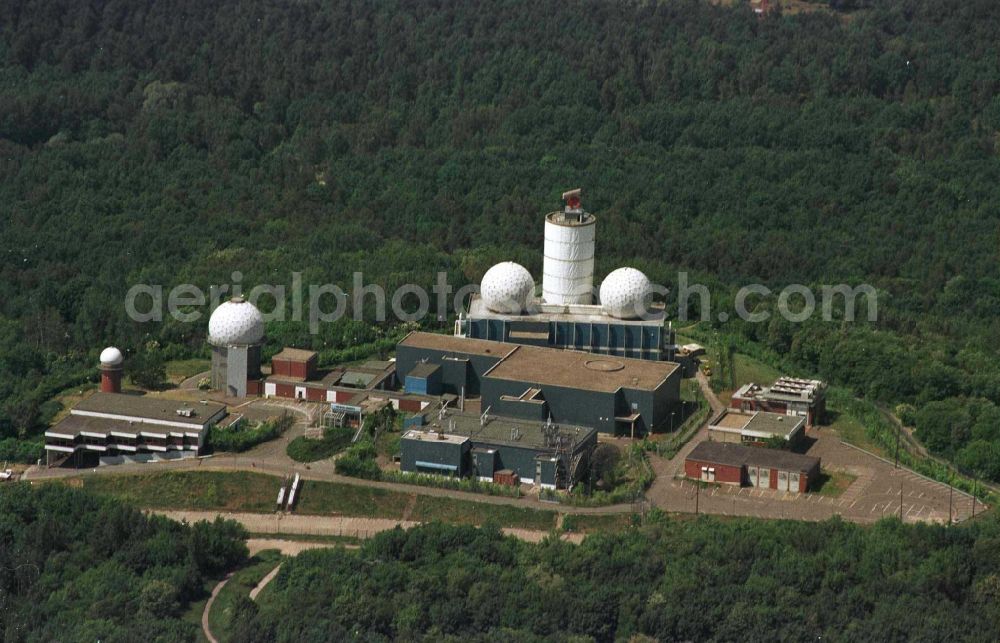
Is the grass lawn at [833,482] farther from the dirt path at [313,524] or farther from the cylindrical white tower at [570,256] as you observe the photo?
the cylindrical white tower at [570,256]

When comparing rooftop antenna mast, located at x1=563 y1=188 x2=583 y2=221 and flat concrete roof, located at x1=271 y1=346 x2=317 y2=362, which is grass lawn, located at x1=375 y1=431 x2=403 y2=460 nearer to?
flat concrete roof, located at x1=271 y1=346 x2=317 y2=362

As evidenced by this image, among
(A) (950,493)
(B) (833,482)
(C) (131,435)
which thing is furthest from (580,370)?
(C) (131,435)

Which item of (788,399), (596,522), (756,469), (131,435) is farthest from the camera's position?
(788,399)

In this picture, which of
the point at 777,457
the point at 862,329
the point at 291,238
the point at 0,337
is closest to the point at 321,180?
the point at 291,238

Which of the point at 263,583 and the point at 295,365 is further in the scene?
the point at 295,365

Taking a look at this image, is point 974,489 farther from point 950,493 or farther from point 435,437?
point 435,437
